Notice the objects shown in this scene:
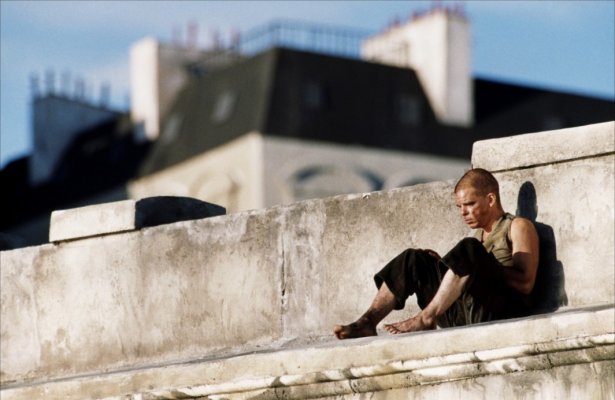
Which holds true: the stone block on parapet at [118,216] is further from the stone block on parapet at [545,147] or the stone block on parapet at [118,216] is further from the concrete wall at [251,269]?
the stone block on parapet at [545,147]

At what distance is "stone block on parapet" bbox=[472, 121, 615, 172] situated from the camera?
9.81 meters

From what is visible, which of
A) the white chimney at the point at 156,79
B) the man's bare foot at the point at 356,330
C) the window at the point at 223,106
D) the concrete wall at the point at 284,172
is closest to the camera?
the man's bare foot at the point at 356,330

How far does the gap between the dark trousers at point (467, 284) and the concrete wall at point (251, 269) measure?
291mm

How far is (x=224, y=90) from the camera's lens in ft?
192

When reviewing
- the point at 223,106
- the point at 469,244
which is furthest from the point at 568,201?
the point at 223,106

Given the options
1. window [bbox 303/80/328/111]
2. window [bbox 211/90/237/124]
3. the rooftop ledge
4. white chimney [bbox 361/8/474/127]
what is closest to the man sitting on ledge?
the rooftop ledge

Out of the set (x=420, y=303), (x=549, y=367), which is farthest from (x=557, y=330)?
(x=420, y=303)

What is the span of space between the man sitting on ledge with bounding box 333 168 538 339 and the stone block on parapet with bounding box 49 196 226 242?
1858mm

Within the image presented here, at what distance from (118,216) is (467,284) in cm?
261

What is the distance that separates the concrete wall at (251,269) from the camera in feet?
32.7

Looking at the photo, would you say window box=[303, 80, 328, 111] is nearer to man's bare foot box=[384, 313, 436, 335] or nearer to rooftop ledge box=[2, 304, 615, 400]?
rooftop ledge box=[2, 304, 615, 400]

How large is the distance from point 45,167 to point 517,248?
5932 centimetres

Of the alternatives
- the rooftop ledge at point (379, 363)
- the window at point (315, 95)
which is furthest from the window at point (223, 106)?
the rooftop ledge at point (379, 363)

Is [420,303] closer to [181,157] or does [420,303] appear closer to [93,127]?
[181,157]
